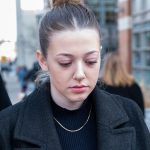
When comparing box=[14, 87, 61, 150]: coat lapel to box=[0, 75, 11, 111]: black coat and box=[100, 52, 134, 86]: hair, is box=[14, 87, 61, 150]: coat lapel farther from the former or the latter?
box=[100, 52, 134, 86]: hair

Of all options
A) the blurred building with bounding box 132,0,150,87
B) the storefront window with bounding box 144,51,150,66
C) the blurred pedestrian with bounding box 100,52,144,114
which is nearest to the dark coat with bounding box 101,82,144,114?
the blurred pedestrian with bounding box 100,52,144,114

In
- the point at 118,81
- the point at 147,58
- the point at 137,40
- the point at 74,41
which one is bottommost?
the point at 147,58

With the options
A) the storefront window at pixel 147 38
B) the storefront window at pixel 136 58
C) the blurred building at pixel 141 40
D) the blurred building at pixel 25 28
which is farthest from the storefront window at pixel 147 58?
the blurred building at pixel 25 28

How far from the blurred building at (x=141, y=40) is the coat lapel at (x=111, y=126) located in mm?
13198

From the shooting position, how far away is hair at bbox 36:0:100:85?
198cm

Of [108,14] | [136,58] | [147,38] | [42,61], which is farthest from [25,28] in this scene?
[108,14]

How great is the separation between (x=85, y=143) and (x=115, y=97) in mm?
331

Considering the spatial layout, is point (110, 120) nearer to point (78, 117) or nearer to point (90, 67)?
point (78, 117)

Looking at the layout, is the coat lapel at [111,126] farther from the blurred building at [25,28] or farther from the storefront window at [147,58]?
the storefront window at [147,58]

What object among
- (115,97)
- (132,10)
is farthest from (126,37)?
(115,97)

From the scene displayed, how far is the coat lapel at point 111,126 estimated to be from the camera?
6.86 ft

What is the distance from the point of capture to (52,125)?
2041 millimetres

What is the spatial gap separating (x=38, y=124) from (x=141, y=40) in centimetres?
1465

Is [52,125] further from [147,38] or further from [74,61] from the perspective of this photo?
[147,38]
